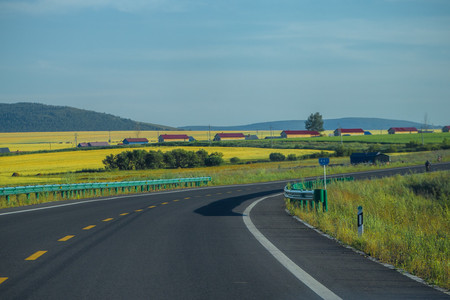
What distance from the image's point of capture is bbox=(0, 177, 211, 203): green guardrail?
2394cm

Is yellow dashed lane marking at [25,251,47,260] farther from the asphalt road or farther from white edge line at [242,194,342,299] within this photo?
white edge line at [242,194,342,299]

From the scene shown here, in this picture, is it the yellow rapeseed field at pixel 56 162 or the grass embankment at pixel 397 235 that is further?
the yellow rapeseed field at pixel 56 162

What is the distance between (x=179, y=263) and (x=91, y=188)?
21.9 meters

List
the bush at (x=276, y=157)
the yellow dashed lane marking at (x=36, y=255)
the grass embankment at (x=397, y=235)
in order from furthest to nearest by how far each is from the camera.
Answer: the bush at (x=276, y=157), the yellow dashed lane marking at (x=36, y=255), the grass embankment at (x=397, y=235)

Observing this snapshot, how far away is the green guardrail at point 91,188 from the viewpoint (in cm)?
2394

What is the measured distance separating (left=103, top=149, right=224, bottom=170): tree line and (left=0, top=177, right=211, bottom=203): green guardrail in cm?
3342

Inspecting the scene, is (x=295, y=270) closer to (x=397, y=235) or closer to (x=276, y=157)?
(x=397, y=235)

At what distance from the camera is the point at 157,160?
76.5 m

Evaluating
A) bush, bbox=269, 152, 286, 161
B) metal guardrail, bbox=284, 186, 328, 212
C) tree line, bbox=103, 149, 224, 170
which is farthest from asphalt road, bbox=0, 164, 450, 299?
bush, bbox=269, 152, 286, 161

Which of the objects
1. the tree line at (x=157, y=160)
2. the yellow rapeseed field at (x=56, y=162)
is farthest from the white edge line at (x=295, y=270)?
the tree line at (x=157, y=160)

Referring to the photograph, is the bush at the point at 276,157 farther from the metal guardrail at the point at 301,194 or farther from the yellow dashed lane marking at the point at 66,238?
the yellow dashed lane marking at the point at 66,238

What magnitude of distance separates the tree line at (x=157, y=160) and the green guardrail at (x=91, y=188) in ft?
110

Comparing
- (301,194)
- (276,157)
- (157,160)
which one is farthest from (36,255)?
(276,157)

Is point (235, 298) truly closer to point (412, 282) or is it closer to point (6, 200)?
point (412, 282)
